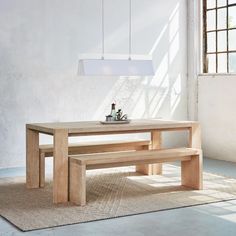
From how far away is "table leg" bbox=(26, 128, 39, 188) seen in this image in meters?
6.23

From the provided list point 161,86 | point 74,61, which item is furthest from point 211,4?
point 74,61

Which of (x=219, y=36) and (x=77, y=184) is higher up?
(x=219, y=36)

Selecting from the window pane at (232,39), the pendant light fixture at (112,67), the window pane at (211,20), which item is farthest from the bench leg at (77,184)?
the window pane at (211,20)

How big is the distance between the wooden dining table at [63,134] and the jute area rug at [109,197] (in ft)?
0.60

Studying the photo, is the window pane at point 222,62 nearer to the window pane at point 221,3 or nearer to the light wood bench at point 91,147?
the window pane at point 221,3

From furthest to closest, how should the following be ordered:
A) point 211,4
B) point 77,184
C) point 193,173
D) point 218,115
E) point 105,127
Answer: point 211,4, point 218,115, point 193,173, point 105,127, point 77,184

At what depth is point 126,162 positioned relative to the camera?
18.9ft

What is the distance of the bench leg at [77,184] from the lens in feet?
17.6

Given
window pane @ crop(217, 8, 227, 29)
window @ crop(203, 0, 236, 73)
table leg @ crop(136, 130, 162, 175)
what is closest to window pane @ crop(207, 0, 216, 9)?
window @ crop(203, 0, 236, 73)

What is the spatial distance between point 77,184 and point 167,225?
3.87ft

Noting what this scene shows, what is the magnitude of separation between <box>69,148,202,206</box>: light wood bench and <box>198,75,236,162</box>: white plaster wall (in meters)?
2.27

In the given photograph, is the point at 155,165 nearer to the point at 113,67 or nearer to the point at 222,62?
the point at 113,67

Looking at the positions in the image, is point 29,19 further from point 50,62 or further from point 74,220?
point 74,220

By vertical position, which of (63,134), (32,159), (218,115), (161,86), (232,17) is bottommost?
(32,159)
